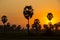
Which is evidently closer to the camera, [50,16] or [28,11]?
[28,11]

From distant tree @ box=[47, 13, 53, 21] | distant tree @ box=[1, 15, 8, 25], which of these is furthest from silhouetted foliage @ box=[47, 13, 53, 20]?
distant tree @ box=[1, 15, 8, 25]

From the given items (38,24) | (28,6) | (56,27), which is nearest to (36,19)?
(38,24)

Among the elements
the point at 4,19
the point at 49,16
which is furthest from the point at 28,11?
the point at 4,19

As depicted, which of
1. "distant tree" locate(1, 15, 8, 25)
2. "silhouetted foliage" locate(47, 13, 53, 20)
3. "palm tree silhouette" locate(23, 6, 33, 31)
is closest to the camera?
"palm tree silhouette" locate(23, 6, 33, 31)

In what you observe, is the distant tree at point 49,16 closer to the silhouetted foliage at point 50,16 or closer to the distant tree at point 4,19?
the silhouetted foliage at point 50,16

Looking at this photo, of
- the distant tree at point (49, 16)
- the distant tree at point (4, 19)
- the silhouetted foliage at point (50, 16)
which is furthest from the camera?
the distant tree at point (4, 19)

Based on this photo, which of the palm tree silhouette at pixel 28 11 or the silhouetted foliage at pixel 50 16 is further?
the silhouetted foliage at pixel 50 16

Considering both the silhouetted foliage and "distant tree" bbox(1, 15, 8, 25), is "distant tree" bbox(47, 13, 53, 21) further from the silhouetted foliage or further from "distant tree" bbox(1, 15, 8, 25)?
"distant tree" bbox(1, 15, 8, 25)

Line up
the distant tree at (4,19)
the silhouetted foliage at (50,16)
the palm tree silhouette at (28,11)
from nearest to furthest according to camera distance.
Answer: the palm tree silhouette at (28,11), the silhouetted foliage at (50,16), the distant tree at (4,19)

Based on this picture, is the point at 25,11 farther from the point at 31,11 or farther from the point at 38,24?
the point at 38,24

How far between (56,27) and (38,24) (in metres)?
25.7

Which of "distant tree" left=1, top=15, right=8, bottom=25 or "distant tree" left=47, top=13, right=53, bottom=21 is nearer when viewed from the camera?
"distant tree" left=47, top=13, right=53, bottom=21

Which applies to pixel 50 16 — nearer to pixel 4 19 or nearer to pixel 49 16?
pixel 49 16

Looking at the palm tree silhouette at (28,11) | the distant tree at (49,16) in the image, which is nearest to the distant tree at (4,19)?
the distant tree at (49,16)
